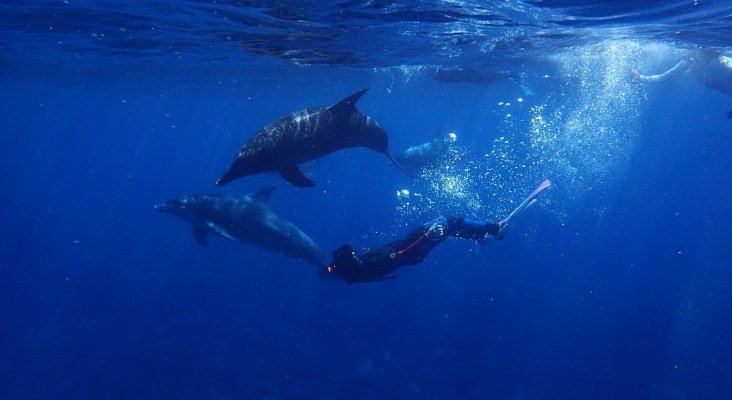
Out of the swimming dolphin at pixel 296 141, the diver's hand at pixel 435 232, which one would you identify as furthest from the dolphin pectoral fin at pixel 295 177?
the diver's hand at pixel 435 232

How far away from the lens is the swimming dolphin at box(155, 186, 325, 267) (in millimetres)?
13656

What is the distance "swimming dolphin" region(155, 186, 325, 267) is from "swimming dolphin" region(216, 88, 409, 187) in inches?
215

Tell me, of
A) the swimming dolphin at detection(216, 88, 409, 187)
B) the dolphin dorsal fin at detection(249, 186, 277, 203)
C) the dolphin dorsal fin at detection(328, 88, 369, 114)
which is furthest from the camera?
the dolphin dorsal fin at detection(249, 186, 277, 203)

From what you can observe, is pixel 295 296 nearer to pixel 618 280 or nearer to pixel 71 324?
pixel 71 324

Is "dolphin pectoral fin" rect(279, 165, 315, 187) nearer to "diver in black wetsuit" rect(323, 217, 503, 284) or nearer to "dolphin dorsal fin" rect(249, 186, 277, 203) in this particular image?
"diver in black wetsuit" rect(323, 217, 503, 284)

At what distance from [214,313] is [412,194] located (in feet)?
114

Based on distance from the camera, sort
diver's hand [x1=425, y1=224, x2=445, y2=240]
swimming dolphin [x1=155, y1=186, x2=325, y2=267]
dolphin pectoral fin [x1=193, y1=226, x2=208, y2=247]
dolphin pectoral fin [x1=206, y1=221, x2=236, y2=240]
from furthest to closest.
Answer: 1. dolphin pectoral fin [x1=193, y1=226, x2=208, y2=247]
2. swimming dolphin [x1=155, y1=186, x2=325, y2=267]
3. dolphin pectoral fin [x1=206, y1=221, x2=236, y2=240]
4. diver's hand [x1=425, y1=224, x2=445, y2=240]

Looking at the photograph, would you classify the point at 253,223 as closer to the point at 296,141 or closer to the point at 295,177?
the point at 295,177

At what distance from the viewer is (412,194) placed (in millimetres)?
51719

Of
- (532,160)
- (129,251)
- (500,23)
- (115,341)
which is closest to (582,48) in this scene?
(500,23)

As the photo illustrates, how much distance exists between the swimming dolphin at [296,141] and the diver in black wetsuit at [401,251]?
1480 millimetres

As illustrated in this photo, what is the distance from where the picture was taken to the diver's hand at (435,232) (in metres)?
9.32

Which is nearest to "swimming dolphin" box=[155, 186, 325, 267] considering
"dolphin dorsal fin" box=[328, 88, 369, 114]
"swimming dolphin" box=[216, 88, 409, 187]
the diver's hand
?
the diver's hand

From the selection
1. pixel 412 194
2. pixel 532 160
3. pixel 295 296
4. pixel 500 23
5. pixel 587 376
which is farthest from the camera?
pixel 532 160
